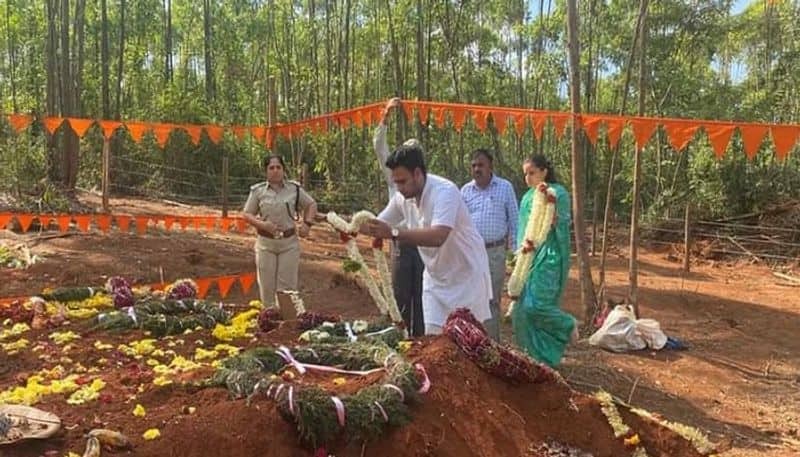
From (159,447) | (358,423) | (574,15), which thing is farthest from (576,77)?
(159,447)

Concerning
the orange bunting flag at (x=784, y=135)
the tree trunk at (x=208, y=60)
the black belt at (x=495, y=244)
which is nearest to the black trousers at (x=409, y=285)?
the black belt at (x=495, y=244)

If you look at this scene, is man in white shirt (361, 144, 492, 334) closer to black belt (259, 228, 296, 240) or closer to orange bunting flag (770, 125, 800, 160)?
black belt (259, 228, 296, 240)

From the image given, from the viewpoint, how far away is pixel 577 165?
21.6 ft

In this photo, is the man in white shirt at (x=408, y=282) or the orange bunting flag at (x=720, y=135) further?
the orange bunting flag at (x=720, y=135)

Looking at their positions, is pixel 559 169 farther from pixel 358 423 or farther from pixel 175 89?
pixel 358 423

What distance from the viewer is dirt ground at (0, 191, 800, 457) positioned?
4.89 m

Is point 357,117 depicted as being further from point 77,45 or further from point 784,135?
point 77,45

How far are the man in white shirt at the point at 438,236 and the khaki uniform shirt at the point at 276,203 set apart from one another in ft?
6.22

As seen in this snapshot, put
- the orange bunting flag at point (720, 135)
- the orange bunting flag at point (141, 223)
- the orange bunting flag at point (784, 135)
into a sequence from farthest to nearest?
1. the orange bunting flag at point (141, 223)
2. the orange bunting flag at point (720, 135)
3. the orange bunting flag at point (784, 135)

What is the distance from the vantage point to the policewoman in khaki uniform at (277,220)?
534 cm

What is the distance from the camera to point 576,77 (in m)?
6.44

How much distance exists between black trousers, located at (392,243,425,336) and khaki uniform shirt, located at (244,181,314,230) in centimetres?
103

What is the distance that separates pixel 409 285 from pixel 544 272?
0.96m

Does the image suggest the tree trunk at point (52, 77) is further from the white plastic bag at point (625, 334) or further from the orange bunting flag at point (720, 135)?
the orange bunting flag at point (720, 135)
